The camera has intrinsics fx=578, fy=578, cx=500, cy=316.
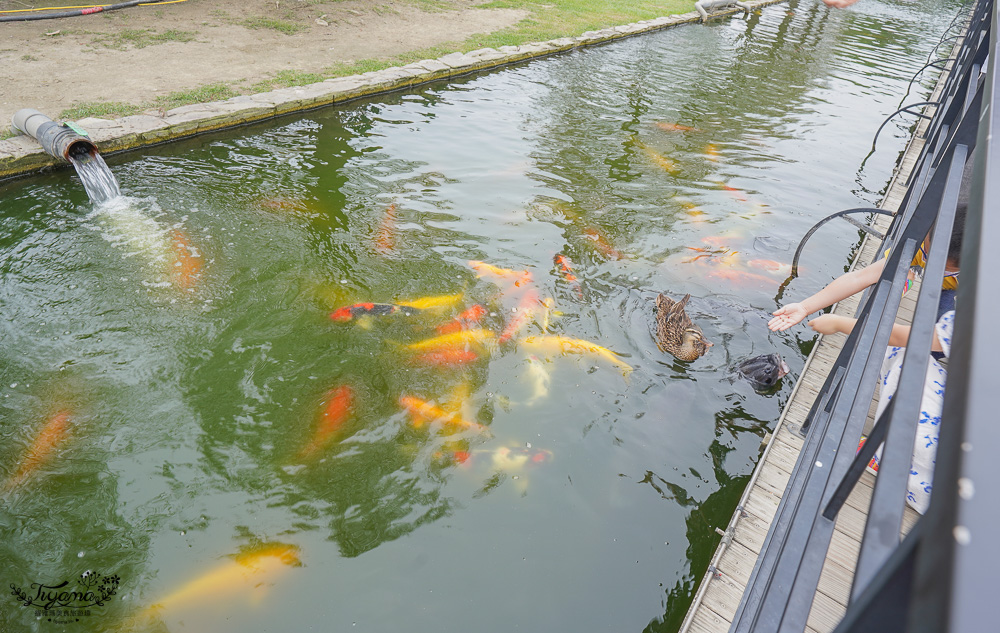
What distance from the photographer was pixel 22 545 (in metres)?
3.77

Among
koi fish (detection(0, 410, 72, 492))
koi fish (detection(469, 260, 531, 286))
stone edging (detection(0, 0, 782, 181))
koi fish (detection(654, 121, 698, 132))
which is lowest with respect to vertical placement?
koi fish (detection(0, 410, 72, 492))

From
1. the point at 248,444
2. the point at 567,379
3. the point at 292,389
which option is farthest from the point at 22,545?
the point at 567,379

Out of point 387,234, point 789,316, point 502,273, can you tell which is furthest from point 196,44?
point 789,316

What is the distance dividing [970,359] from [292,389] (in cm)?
502

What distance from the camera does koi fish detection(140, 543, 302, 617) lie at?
356 centimetres

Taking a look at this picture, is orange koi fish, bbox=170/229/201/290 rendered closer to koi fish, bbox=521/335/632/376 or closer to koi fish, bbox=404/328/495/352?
koi fish, bbox=404/328/495/352

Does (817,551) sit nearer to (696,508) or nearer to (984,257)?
(984,257)

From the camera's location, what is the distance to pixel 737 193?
8.96 meters

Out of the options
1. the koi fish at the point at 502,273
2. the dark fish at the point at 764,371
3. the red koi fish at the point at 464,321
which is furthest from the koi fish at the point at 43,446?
the dark fish at the point at 764,371

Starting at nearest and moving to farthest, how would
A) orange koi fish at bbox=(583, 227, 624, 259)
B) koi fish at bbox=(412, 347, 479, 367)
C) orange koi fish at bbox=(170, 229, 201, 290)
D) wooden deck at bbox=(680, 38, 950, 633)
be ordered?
wooden deck at bbox=(680, 38, 950, 633) < koi fish at bbox=(412, 347, 479, 367) < orange koi fish at bbox=(170, 229, 201, 290) < orange koi fish at bbox=(583, 227, 624, 259)

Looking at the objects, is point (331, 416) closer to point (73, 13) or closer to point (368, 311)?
point (368, 311)

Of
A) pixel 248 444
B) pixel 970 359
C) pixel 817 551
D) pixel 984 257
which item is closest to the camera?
pixel 970 359

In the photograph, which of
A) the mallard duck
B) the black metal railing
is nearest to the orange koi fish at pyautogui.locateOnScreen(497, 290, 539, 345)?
the mallard duck

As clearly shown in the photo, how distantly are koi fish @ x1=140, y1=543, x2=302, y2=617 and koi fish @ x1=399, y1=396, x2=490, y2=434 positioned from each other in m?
1.40
